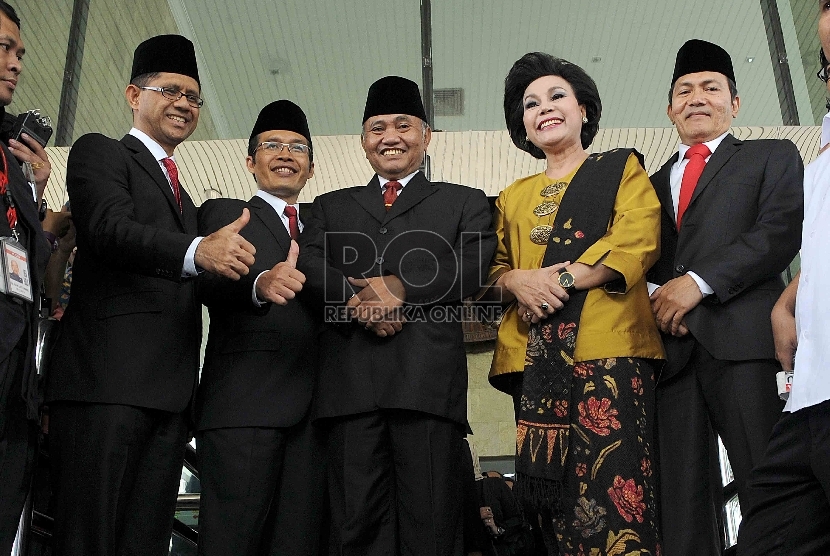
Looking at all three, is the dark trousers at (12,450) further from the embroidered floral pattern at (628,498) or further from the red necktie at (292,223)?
the embroidered floral pattern at (628,498)

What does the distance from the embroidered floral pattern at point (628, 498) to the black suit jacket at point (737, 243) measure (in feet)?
1.51

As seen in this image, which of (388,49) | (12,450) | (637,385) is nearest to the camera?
(12,450)

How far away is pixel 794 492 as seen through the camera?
1688 millimetres

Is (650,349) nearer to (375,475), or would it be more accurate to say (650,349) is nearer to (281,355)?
(375,475)

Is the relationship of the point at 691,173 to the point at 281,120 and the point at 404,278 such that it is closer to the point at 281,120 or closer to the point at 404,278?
the point at 404,278

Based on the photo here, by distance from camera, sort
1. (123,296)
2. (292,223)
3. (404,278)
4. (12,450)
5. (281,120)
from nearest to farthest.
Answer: (12,450)
(123,296)
(404,278)
(292,223)
(281,120)

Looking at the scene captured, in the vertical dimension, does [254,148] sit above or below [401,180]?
above

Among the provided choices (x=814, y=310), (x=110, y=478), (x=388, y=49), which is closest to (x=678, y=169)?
(x=814, y=310)

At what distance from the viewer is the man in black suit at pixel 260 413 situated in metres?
2.52

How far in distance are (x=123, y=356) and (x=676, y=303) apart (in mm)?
1497

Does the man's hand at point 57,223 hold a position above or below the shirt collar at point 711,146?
below

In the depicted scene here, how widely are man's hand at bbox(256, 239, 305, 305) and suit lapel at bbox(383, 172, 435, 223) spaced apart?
353 mm

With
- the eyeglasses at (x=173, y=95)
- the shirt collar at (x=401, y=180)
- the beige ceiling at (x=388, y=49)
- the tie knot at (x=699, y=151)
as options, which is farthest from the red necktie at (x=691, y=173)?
the beige ceiling at (x=388, y=49)

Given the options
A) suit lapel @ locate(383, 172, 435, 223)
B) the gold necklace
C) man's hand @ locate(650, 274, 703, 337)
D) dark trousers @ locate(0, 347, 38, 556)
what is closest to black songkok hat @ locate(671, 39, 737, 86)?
the gold necklace
